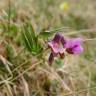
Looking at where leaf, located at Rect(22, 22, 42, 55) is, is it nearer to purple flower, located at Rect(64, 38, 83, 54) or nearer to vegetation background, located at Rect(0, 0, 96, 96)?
vegetation background, located at Rect(0, 0, 96, 96)

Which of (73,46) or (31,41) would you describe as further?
(31,41)

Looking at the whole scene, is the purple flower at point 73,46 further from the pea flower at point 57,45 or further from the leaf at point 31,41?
the leaf at point 31,41

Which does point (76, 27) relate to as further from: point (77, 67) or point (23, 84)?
point (23, 84)

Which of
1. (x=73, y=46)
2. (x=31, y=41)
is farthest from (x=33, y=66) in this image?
(x=73, y=46)

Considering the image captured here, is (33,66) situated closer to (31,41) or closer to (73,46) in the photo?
(31,41)

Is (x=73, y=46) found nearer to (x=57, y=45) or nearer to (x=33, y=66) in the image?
(x=57, y=45)

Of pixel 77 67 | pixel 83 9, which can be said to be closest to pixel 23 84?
pixel 77 67

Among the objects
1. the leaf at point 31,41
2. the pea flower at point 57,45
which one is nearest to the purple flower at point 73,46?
the pea flower at point 57,45

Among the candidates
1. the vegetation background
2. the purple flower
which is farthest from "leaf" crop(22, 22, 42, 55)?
the purple flower

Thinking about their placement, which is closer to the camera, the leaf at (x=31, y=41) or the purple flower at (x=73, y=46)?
the purple flower at (x=73, y=46)
